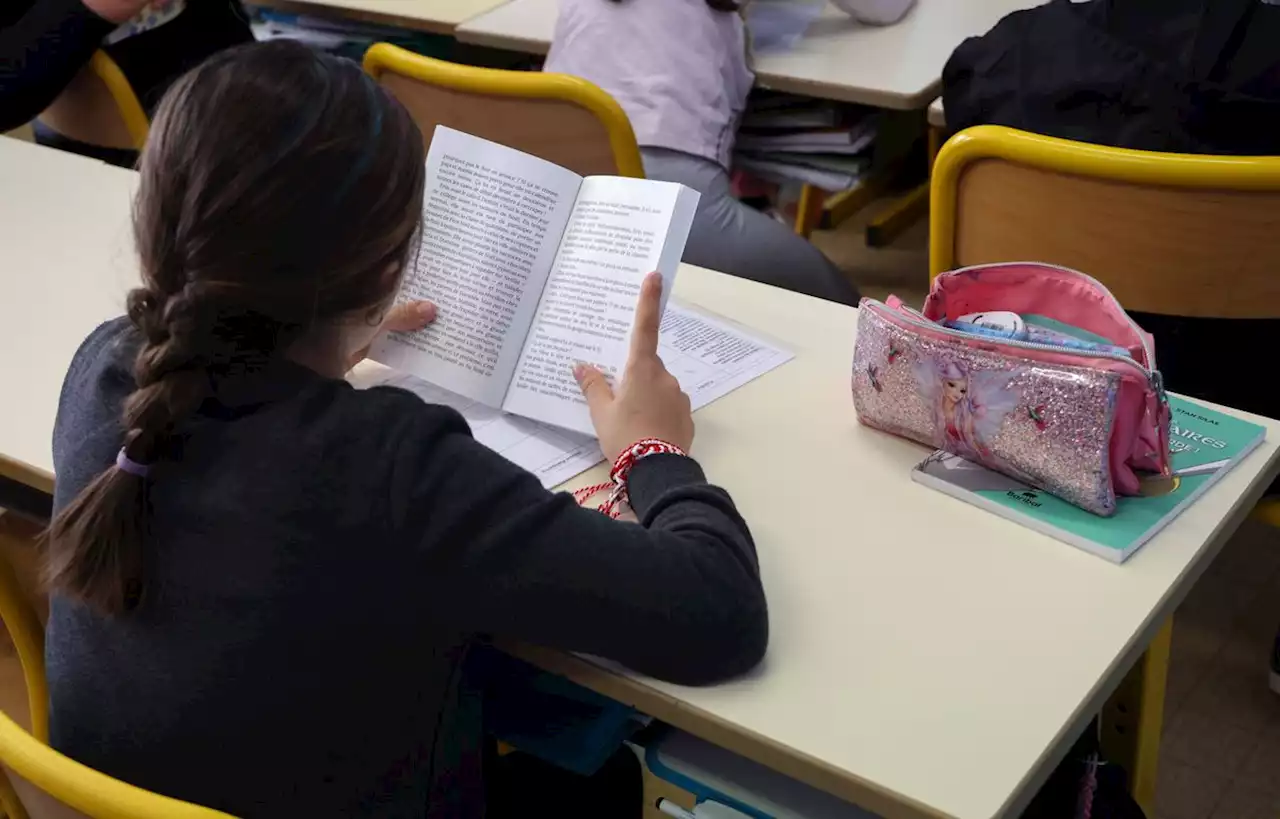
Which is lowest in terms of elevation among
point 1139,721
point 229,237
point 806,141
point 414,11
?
point 1139,721

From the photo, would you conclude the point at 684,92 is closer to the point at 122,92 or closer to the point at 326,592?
the point at 122,92

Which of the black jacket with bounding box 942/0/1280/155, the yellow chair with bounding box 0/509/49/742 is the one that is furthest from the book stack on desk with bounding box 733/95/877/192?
the yellow chair with bounding box 0/509/49/742

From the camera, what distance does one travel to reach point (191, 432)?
0.77 m

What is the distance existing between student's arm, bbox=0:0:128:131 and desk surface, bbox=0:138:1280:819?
41.0 inches

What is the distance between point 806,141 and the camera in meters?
2.28

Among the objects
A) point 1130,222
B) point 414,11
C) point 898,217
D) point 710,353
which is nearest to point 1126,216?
point 1130,222

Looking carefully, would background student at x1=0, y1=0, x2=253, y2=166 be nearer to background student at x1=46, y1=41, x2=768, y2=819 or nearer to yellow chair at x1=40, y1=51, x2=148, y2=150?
yellow chair at x1=40, y1=51, x2=148, y2=150

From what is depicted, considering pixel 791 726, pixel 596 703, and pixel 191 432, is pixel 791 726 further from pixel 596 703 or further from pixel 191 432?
pixel 191 432

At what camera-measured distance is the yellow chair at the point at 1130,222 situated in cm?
115

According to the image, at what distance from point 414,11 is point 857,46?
2.76 ft

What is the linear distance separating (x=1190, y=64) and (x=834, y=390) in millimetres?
681

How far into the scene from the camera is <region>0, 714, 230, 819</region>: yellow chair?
2.10ft

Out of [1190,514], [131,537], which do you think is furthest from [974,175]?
[131,537]

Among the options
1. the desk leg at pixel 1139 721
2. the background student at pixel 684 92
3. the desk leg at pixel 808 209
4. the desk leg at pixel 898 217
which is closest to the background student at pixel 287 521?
the desk leg at pixel 1139 721
